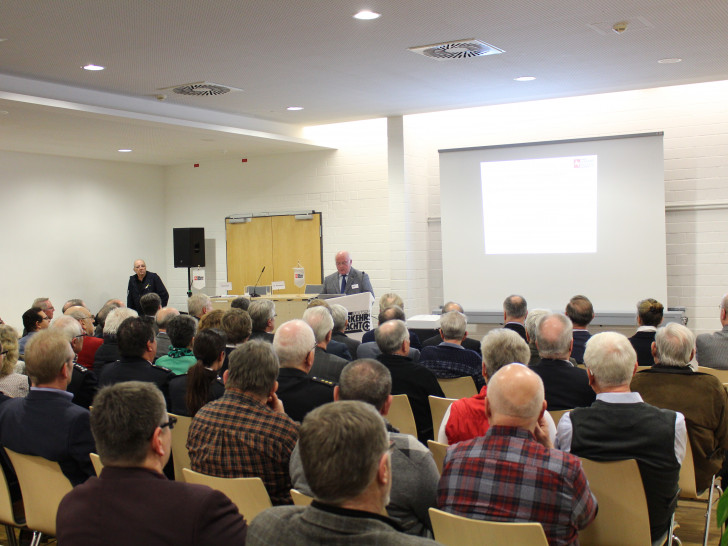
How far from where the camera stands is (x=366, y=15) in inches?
198

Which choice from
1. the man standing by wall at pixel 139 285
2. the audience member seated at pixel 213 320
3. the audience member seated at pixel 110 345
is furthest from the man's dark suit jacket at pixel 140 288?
the audience member seated at pixel 213 320

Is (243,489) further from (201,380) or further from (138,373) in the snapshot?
(138,373)

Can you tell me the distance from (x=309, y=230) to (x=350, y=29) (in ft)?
17.4

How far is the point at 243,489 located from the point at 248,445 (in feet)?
0.63

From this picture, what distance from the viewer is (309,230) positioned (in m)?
10.5

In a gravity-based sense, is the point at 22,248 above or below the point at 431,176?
below

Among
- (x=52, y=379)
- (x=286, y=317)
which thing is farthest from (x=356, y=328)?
(x=52, y=379)

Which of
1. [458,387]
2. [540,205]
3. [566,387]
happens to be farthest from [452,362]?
[540,205]

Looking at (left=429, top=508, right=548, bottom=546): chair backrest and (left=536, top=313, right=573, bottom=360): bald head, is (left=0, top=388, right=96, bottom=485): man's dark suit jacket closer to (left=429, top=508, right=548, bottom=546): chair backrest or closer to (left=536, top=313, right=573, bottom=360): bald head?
(left=429, top=508, right=548, bottom=546): chair backrest

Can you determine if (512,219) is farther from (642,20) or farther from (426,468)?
(426,468)

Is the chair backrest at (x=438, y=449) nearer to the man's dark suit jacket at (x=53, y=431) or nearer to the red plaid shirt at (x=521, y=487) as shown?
the red plaid shirt at (x=521, y=487)

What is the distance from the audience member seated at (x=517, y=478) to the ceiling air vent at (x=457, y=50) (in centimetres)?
419

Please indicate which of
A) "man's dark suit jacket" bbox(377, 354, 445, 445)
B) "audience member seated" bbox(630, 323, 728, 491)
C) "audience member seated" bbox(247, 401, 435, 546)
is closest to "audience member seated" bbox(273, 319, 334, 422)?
"man's dark suit jacket" bbox(377, 354, 445, 445)

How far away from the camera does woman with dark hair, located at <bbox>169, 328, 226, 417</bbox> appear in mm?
3500
